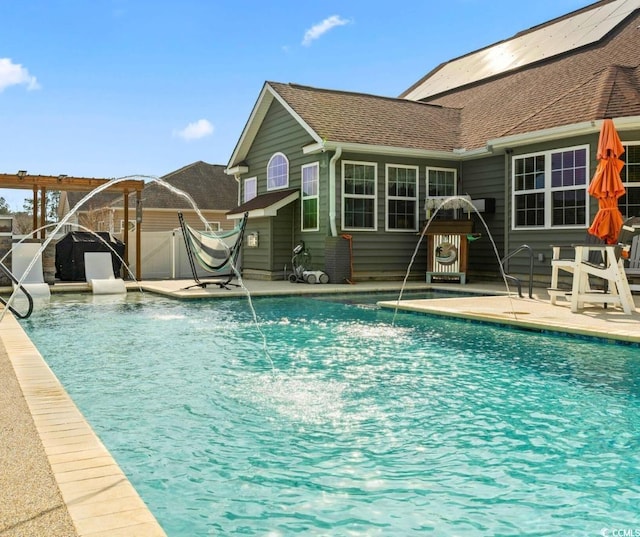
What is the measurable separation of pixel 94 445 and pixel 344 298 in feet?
27.9

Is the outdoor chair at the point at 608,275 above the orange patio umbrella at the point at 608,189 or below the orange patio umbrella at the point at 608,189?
below

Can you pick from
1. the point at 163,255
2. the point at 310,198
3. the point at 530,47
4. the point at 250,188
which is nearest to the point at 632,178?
the point at 310,198

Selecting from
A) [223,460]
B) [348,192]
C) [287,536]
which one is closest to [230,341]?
[223,460]

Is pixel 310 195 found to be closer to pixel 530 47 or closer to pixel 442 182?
pixel 442 182

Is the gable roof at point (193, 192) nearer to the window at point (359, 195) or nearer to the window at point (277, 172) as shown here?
the window at point (277, 172)

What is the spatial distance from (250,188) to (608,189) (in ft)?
37.3

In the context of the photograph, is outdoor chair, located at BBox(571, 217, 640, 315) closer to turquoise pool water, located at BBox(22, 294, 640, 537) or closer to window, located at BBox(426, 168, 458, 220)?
turquoise pool water, located at BBox(22, 294, 640, 537)

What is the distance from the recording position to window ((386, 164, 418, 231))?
13.8 m

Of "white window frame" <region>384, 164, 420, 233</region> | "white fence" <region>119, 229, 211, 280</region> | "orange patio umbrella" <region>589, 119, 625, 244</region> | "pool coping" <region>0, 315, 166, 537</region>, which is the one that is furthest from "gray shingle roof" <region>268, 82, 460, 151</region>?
"pool coping" <region>0, 315, 166, 537</region>

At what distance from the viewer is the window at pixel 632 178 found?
34.1 feet

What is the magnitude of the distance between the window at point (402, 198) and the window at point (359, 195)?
0.39m

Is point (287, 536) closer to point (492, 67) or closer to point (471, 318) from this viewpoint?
point (471, 318)

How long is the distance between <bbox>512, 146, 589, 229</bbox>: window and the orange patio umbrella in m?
2.90

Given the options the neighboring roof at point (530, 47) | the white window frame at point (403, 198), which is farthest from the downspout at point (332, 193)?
the neighboring roof at point (530, 47)
